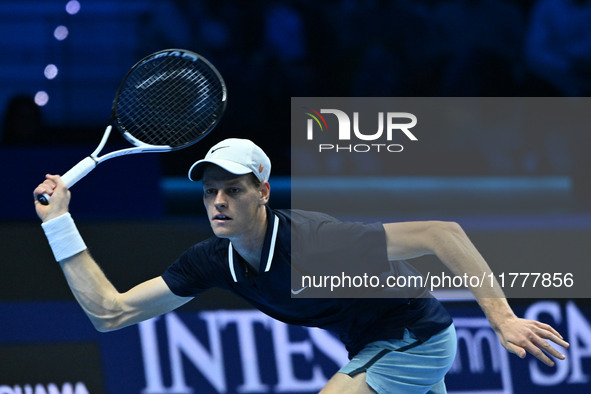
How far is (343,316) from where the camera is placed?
3574 mm

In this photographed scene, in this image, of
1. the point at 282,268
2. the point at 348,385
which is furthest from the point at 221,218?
the point at 348,385

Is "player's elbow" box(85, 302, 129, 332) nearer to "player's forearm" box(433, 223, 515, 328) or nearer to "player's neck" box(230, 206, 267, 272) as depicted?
"player's neck" box(230, 206, 267, 272)

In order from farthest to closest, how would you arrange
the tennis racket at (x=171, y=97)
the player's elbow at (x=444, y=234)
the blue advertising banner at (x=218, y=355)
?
the blue advertising banner at (x=218, y=355), the tennis racket at (x=171, y=97), the player's elbow at (x=444, y=234)

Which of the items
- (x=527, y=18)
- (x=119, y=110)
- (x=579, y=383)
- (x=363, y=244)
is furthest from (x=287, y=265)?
(x=527, y=18)

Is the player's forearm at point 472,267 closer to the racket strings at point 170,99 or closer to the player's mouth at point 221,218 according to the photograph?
the player's mouth at point 221,218

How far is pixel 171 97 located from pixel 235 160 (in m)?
0.87

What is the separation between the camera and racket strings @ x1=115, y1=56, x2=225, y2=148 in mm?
4004

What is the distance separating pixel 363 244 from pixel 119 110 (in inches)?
46.4

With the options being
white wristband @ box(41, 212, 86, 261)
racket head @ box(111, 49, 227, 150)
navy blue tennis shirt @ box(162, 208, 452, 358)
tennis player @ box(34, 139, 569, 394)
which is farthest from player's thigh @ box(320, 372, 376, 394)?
racket head @ box(111, 49, 227, 150)

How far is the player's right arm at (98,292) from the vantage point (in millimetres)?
3357

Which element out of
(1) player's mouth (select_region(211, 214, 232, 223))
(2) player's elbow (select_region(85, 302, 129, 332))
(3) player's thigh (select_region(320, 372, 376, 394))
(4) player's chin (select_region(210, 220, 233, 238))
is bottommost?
(3) player's thigh (select_region(320, 372, 376, 394))

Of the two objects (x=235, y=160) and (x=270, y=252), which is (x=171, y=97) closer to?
(x=235, y=160)

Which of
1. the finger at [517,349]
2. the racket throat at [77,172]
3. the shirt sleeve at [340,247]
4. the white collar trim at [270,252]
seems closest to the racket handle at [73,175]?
the racket throat at [77,172]

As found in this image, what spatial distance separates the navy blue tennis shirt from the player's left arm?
9 centimetres
